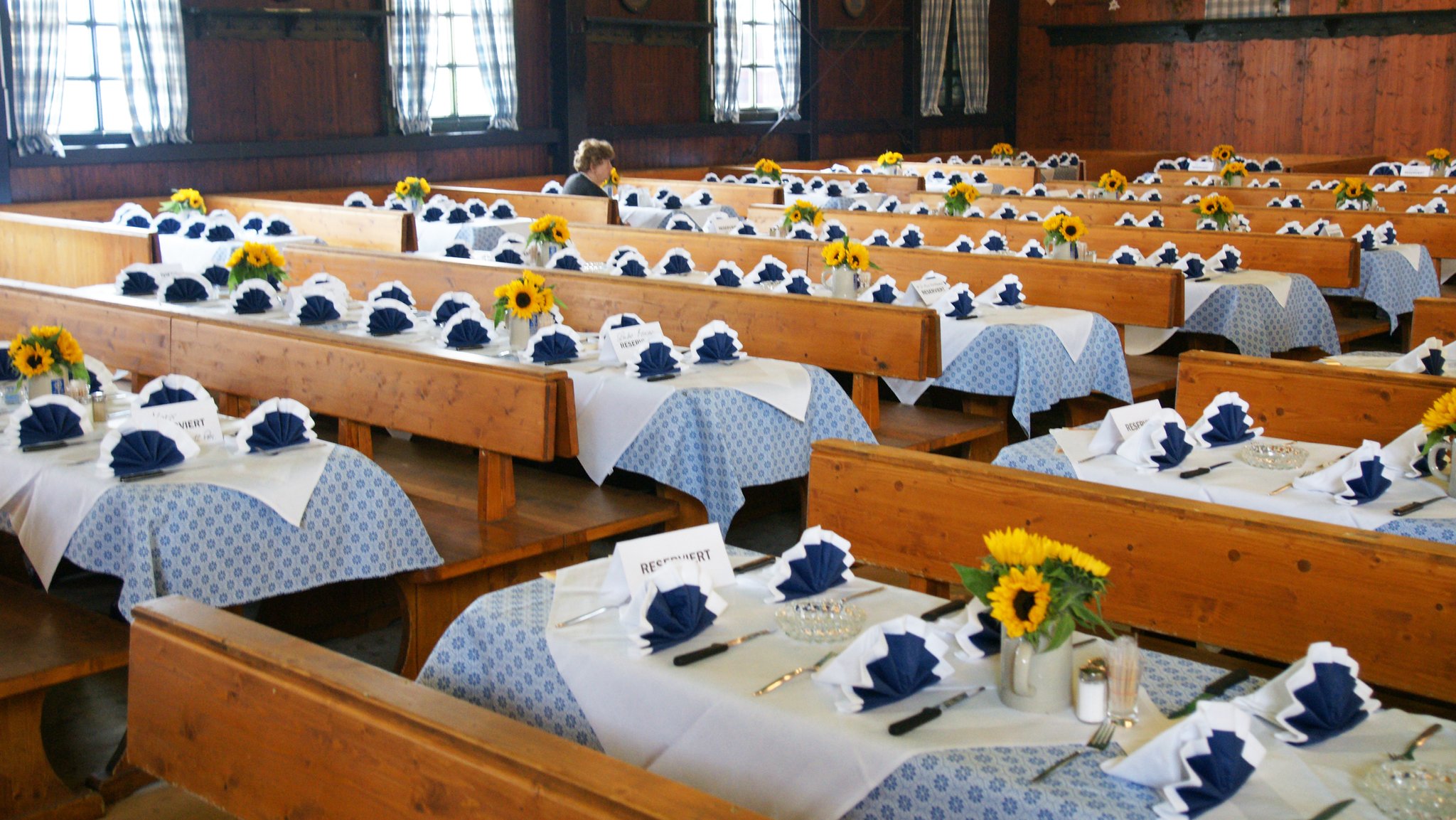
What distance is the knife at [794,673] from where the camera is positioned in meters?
1.99

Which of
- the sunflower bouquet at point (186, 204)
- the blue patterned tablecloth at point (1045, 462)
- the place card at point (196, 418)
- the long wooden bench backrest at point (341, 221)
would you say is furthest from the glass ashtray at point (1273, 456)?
the sunflower bouquet at point (186, 204)

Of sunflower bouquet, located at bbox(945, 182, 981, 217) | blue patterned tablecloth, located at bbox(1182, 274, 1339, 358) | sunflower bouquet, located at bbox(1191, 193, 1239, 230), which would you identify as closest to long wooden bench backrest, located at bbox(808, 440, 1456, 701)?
blue patterned tablecloth, located at bbox(1182, 274, 1339, 358)

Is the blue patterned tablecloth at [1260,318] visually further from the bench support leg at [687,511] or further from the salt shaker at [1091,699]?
the salt shaker at [1091,699]

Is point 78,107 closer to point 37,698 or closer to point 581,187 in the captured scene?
point 581,187

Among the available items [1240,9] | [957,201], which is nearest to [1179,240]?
[957,201]

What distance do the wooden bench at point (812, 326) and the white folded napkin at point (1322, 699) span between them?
2.88 metres

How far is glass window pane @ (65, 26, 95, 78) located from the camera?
9.36 m

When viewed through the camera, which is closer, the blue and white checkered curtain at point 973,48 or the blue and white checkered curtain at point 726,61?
the blue and white checkered curtain at point 726,61

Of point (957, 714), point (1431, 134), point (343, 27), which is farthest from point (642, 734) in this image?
point (1431, 134)

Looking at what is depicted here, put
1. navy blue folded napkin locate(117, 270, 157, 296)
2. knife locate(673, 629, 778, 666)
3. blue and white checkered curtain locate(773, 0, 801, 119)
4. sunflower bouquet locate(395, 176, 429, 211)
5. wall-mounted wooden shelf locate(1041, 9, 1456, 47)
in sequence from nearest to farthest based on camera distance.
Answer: knife locate(673, 629, 778, 666)
navy blue folded napkin locate(117, 270, 157, 296)
sunflower bouquet locate(395, 176, 429, 211)
blue and white checkered curtain locate(773, 0, 801, 119)
wall-mounted wooden shelf locate(1041, 9, 1456, 47)

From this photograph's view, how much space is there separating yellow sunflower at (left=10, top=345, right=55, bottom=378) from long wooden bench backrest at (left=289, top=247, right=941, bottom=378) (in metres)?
2.20

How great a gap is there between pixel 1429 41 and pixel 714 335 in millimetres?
13517

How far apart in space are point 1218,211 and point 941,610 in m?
6.21

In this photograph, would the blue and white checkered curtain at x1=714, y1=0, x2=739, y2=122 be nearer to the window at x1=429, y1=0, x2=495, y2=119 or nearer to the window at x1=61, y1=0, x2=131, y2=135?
the window at x1=429, y1=0, x2=495, y2=119
